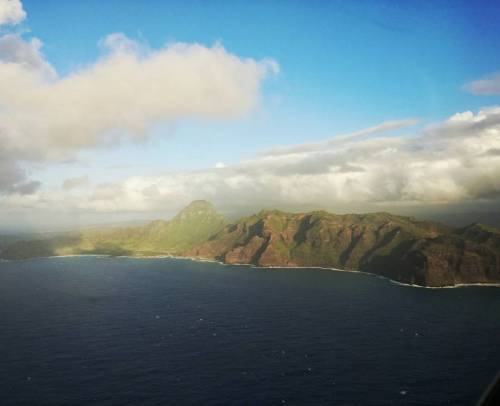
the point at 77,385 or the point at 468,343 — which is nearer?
the point at 77,385

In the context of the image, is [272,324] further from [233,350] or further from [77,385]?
[77,385]

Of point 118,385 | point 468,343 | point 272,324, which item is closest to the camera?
point 118,385

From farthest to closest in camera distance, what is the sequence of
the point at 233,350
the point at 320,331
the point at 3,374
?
the point at 320,331 < the point at 233,350 < the point at 3,374

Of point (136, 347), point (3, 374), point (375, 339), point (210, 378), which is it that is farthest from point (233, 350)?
point (3, 374)

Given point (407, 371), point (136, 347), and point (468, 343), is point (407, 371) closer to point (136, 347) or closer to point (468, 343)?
point (468, 343)

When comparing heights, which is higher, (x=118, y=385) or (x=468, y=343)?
(x=118, y=385)

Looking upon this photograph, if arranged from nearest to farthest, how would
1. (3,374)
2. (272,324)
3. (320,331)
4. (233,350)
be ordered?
1. (3,374)
2. (233,350)
3. (320,331)
4. (272,324)

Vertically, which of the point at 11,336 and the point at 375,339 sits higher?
the point at 11,336

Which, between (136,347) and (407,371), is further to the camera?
(136,347)

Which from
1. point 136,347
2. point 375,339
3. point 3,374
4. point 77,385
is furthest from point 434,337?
point 3,374
